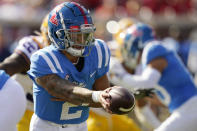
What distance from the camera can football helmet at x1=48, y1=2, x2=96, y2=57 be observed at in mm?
3678

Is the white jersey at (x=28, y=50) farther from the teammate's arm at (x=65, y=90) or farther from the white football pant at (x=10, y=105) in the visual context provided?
the teammate's arm at (x=65, y=90)

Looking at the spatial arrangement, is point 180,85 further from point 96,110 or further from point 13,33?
point 13,33

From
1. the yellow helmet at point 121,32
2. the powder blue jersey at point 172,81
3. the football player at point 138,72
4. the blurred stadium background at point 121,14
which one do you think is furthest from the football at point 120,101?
the blurred stadium background at point 121,14

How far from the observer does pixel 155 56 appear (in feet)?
18.0

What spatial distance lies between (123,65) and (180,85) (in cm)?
166

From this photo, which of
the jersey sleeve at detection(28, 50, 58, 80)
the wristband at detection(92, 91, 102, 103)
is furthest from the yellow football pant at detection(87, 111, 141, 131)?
the wristband at detection(92, 91, 102, 103)

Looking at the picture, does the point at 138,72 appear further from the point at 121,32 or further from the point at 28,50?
the point at 28,50

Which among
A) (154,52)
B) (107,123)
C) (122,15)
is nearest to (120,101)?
(154,52)

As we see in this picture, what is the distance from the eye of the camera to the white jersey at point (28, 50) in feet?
15.7

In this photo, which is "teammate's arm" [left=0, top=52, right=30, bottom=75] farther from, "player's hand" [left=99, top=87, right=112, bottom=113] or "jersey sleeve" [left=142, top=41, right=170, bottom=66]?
"player's hand" [left=99, top=87, right=112, bottom=113]

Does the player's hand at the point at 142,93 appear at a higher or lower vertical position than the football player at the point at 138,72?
higher

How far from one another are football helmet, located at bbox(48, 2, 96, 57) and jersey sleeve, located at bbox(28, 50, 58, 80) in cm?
20

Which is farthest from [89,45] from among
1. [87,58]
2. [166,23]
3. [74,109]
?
[166,23]

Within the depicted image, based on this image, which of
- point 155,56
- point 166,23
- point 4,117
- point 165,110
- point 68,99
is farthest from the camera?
point 166,23
